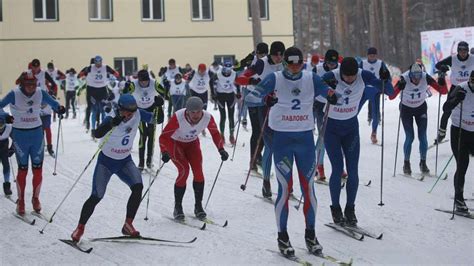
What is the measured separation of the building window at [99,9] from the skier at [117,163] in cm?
2418

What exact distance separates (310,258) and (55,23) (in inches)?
1005

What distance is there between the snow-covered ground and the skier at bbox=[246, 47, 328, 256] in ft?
1.28

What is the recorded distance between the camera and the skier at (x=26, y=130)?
29.1 feet

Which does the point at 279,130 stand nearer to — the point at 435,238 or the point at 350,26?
the point at 435,238

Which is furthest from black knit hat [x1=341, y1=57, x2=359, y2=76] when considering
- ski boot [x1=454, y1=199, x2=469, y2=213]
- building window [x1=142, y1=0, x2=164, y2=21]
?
building window [x1=142, y1=0, x2=164, y2=21]

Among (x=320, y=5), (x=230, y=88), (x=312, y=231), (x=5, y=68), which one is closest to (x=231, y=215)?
(x=312, y=231)

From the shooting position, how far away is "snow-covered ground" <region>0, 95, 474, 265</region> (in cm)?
688

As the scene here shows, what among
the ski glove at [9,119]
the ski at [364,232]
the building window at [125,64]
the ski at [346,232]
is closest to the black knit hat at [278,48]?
the ski at [346,232]

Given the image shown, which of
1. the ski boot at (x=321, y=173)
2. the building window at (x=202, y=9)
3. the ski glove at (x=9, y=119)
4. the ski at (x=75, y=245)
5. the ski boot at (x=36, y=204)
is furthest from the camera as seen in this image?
the building window at (x=202, y=9)

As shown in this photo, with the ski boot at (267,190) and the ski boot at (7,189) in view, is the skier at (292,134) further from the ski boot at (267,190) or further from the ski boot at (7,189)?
the ski boot at (7,189)

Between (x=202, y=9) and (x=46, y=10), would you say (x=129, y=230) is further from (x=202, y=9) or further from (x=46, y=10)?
(x=202, y=9)

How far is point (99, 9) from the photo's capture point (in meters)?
30.7

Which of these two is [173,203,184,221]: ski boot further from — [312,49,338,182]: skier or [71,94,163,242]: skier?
[312,49,338,182]: skier

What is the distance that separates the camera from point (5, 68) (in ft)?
96.9
